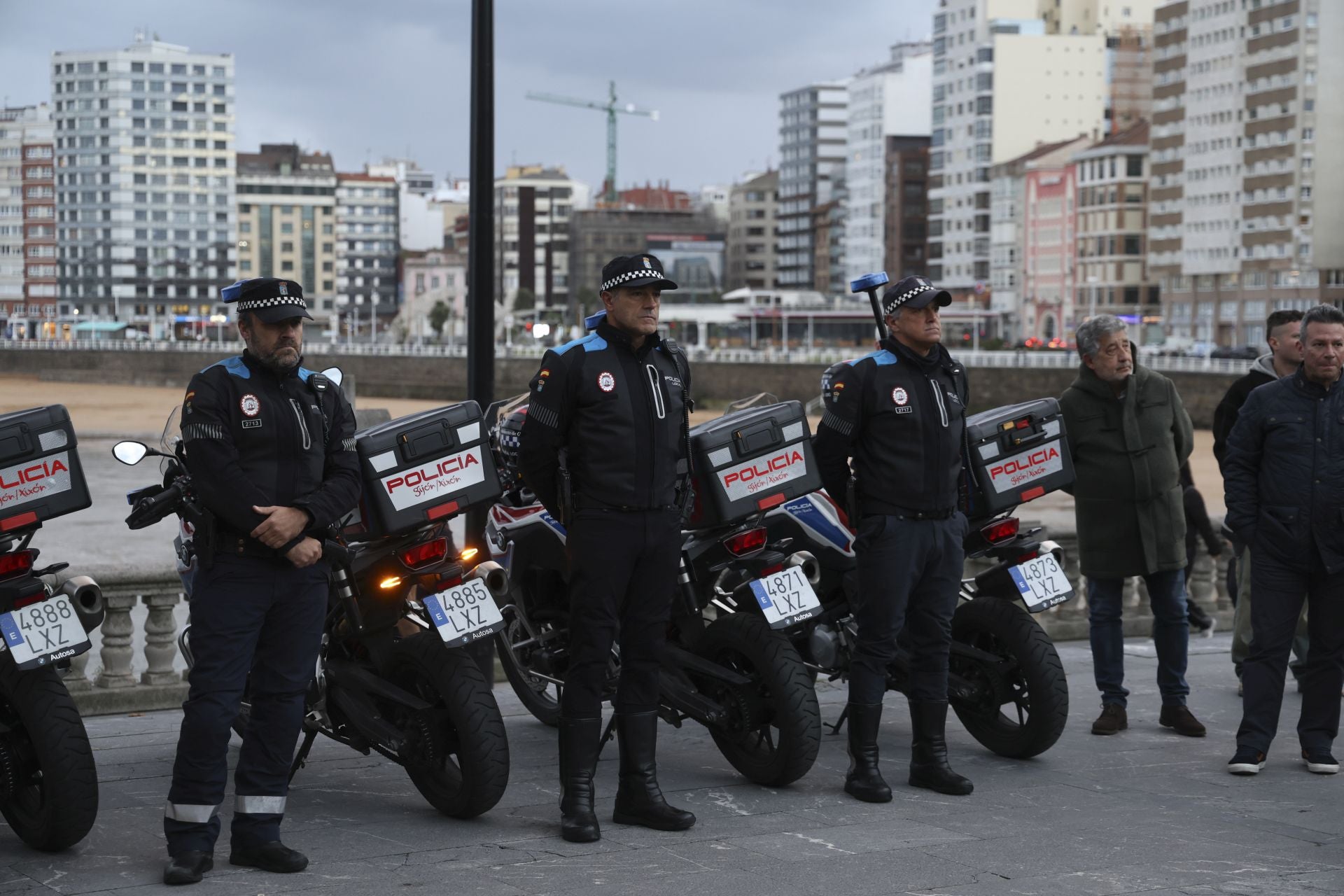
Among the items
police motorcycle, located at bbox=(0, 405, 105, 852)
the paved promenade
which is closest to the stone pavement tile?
the paved promenade

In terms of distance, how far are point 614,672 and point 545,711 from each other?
791 mm

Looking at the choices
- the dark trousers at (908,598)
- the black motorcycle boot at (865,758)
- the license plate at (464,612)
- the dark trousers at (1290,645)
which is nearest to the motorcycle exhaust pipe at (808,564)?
the dark trousers at (908,598)

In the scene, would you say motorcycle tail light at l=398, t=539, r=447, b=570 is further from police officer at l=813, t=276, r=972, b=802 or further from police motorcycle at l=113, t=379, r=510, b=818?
police officer at l=813, t=276, r=972, b=802

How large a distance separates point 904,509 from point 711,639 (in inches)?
32.1

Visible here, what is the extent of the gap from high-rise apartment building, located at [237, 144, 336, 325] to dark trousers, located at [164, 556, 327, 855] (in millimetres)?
179325

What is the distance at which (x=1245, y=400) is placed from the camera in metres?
8.27

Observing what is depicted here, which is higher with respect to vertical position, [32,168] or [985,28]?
[985,28]

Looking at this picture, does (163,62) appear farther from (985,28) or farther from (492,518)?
(492,518)

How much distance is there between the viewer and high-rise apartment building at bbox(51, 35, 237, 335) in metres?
145

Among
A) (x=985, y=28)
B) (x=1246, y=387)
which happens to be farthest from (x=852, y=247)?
(x=1246, y=387)

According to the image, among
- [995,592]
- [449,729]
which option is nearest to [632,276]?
[449,729]

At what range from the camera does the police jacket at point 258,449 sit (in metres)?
5.61

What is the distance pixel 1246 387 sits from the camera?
8.94 m

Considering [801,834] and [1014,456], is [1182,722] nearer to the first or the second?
[1014,456]
